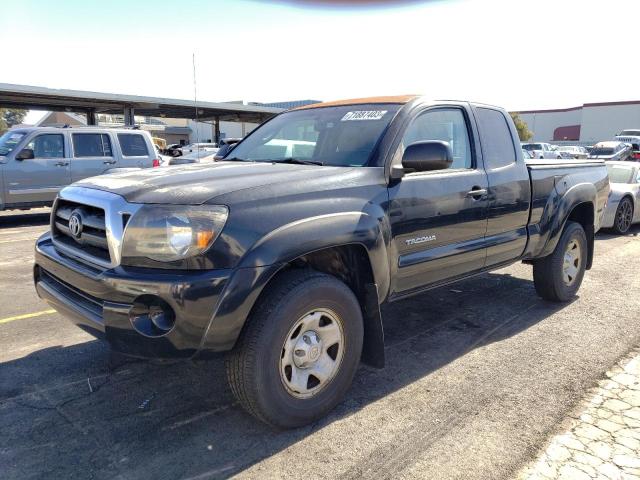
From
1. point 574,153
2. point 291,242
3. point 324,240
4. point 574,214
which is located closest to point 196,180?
point 291,242

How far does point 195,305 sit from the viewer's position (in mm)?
2602

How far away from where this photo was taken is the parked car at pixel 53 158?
35.1 ft

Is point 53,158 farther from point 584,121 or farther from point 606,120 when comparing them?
point 584,121

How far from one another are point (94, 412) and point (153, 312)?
97 centimetres

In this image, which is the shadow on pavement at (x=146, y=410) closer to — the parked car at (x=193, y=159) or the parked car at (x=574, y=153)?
the parked car at (x=193, y=159)

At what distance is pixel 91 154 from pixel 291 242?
33.5 ft

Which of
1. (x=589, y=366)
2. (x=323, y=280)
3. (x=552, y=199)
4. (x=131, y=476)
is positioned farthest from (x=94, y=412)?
(x=552, y=199)

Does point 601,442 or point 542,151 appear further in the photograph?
point 542,151

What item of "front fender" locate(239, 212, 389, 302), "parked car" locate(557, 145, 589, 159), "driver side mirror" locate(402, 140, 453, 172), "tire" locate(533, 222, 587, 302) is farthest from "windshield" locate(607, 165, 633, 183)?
"parked car" locate(557, 145, 589, 159)

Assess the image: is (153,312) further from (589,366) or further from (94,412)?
(589,366)

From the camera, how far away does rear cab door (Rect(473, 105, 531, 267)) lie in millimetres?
4418

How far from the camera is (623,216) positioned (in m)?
10.0

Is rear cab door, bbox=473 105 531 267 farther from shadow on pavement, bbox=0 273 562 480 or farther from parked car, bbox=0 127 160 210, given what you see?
parked car, bbox=0 127 160 210

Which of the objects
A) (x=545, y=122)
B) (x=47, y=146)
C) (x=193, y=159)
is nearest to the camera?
(x=47, y=146)
